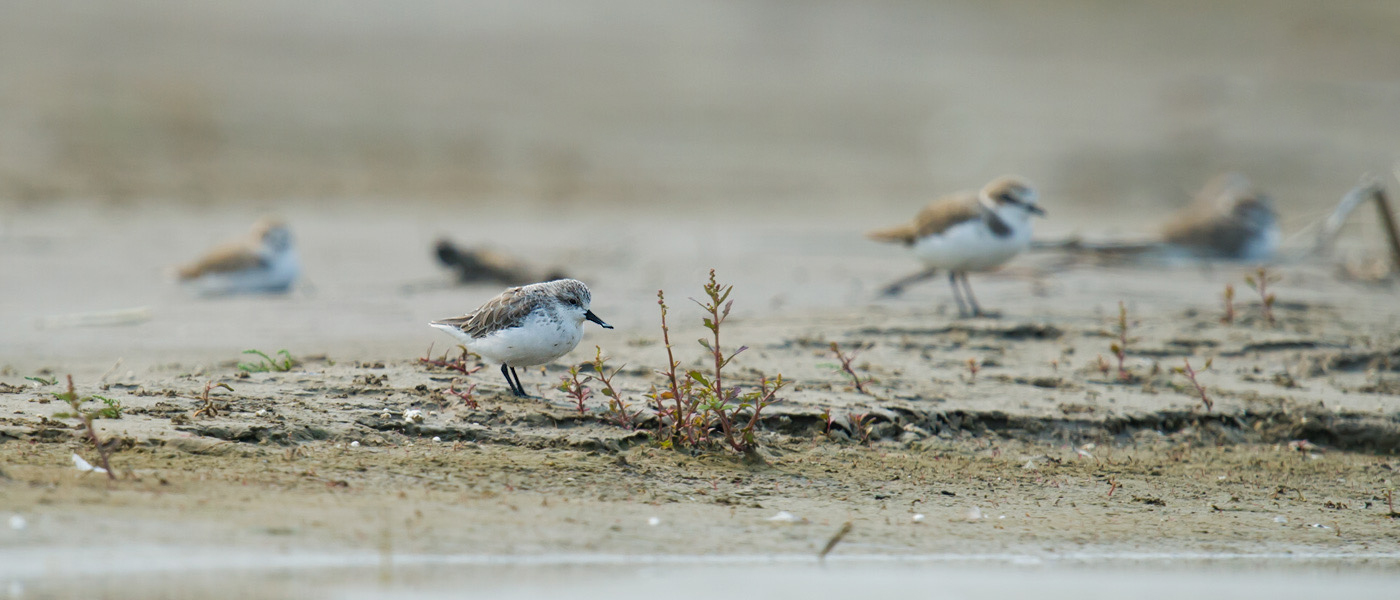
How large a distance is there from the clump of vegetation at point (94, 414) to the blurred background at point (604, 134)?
2.08 metres

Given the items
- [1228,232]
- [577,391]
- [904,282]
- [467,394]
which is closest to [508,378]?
[467,394]

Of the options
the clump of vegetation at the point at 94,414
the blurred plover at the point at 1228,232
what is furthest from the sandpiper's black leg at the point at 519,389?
the blurred plover at the point at 1228,232

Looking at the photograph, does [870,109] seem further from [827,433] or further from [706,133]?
[827,433]

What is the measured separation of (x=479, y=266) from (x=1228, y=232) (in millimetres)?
7591

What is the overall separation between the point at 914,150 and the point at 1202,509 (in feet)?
54.4

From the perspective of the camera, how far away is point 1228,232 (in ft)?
42.7

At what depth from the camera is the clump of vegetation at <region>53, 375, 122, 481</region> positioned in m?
4.74

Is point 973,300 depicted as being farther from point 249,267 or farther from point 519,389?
point 249,267

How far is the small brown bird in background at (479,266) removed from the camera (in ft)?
34.8

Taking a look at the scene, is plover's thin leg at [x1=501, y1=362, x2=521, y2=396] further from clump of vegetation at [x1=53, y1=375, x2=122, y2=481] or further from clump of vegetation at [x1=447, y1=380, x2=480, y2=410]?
clump of vegetation at [x1=53, y1=375, x2=122, y2=481]

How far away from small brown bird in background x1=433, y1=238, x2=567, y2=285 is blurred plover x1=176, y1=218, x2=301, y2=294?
1.34m

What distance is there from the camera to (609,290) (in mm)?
10414

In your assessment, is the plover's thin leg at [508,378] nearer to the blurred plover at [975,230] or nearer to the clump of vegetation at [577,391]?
the clump of vegetation at [577,391]

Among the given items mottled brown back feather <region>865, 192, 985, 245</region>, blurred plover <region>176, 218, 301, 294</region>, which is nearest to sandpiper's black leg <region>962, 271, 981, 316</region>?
mottled brown back feather <region>865, 192, 985, 245</region>
